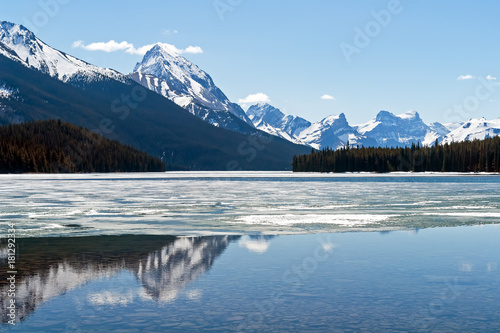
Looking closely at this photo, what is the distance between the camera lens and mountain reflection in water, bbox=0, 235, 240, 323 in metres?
17.2

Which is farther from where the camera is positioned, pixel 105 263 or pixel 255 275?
pixel 105 263

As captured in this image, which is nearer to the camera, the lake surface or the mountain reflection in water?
the lake surface

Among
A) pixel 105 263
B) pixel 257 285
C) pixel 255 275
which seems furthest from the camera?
pixel 105 263

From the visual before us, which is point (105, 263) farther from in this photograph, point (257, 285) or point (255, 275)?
point (257, 285)

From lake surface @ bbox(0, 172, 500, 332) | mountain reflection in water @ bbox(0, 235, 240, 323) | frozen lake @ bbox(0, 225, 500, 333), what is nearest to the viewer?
frozen lake @ bbox(0, 225, 500, 333)

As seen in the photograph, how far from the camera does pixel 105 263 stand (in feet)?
72.9

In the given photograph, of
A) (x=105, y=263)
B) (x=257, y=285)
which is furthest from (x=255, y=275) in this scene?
(x=105, y=263)

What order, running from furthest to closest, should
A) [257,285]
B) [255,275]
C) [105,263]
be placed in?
1. [105,263]
2. [255,275]
3. [257,285]

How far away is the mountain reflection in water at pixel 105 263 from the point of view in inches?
679

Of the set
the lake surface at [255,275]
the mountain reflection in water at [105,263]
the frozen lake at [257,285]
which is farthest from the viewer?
the mountain reflection in water at [105,263]

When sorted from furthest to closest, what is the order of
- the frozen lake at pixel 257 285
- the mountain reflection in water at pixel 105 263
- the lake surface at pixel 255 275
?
the mountain reflection in water at pixel 105 263, the lake surface at pixel 255 275, the frozen lake at pixel 257 285

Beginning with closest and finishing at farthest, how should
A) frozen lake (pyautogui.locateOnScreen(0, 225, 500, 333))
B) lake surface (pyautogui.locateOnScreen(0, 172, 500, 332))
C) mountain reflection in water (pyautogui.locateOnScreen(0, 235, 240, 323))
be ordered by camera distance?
frozen lake (pyautogui.locateOnScreen(0, 225, 500, 333)) < lake surface (pyautogui.locateOnScreen(0, 172, 500, 332)) < mountain reflection in water (pyautogui.locateOnScreen(0, 235, 240, 323))

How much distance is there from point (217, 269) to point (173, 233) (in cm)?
1083

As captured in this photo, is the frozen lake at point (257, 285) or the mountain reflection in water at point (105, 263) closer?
the frozen lake at point (257, 285)
